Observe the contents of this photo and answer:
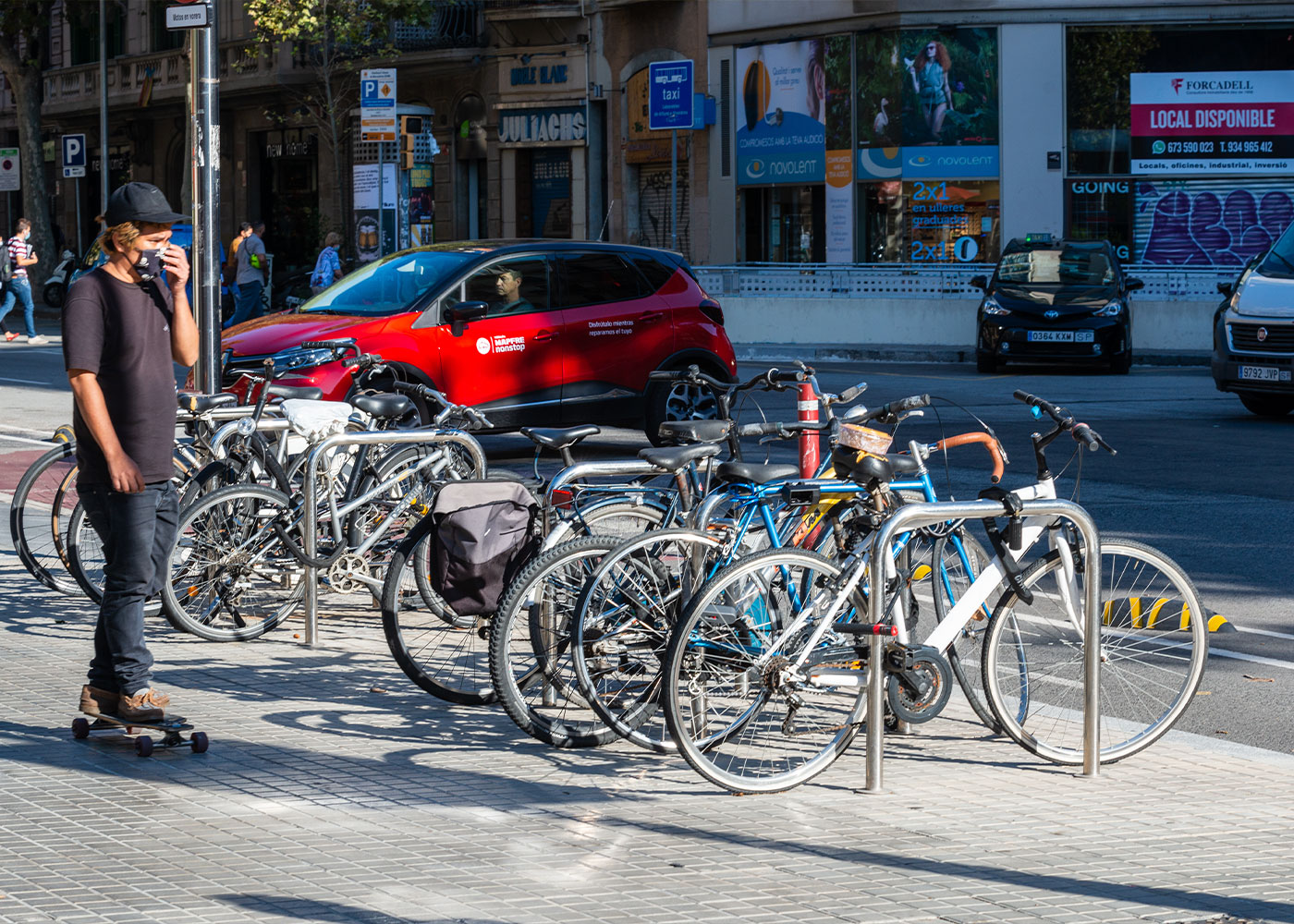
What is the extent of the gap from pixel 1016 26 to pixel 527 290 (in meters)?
18.5

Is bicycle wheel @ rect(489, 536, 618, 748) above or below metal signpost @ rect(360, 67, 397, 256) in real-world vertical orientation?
below

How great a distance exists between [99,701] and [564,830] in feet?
6.31

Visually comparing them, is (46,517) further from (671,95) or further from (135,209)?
(671,95)

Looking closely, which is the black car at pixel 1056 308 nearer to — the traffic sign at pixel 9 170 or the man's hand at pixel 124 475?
the man's hand at pixel 124 475

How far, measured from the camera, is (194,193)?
39.1 feet

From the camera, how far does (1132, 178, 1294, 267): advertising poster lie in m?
29.8

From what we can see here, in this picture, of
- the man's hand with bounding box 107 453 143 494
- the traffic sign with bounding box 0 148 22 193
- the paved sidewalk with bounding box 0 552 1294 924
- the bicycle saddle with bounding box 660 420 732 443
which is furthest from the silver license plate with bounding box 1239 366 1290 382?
the traffic sign with bounding box 0 148 22 193

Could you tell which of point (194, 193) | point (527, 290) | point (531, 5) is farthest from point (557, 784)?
point (531, 5)

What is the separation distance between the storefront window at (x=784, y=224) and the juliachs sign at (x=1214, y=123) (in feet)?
17.9

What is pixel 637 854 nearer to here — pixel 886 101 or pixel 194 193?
pixel 194 193

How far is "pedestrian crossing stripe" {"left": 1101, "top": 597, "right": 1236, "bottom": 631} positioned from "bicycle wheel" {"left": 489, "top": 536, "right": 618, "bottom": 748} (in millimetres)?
1742

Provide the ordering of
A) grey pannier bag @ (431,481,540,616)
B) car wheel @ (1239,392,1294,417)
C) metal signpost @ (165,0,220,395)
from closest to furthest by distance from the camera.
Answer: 1. grey pannier bag @ (431,481,540,616)
2. metal signpost @ (165,0,220,395)
3. car wheel @ (1239,392,1294,417)

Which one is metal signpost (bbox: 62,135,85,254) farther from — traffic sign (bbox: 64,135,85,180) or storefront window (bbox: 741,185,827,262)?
storefront window (bbox: 741,185,827,262)

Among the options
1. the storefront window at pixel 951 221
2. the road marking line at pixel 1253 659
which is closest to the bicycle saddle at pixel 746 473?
the road marking line at pixel 1253 659
